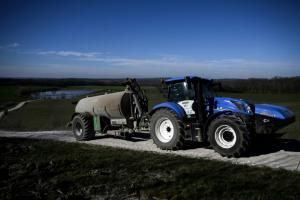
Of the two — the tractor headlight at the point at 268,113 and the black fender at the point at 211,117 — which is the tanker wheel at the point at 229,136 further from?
the tractor headlight at the point at 268,113

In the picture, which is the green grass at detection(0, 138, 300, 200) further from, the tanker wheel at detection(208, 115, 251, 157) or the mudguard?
the mudguard

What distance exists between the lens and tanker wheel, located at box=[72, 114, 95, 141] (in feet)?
Result: 49.0

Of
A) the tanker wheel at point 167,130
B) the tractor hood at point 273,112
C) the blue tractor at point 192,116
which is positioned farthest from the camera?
the tanker wheel at point 167,130

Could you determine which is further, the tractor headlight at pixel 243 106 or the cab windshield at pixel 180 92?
the cab windshield at pixel 180 92

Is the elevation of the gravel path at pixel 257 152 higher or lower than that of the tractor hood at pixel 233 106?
lower

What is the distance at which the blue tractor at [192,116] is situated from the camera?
396 inches

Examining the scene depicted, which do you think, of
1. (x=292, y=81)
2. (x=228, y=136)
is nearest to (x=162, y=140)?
(x=228, y=136)

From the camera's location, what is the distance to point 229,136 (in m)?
10.2

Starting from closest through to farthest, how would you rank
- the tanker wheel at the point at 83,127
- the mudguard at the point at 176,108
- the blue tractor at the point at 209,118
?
1. the blue tractor at the point at 209,118
2. the mudguard at the point at 176,108
3. the tanker wheel at the point at 83,127

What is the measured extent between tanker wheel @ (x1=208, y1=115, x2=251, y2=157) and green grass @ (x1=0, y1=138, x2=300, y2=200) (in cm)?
73

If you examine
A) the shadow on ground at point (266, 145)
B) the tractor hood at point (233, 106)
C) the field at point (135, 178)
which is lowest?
the field at point (135, 178)

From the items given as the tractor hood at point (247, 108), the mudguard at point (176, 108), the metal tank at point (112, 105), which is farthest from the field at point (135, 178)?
the metal tank at point (112, 105)

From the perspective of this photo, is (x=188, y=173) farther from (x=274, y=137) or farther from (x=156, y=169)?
(x=274, y=137)

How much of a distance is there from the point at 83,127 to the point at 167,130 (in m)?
4.68
